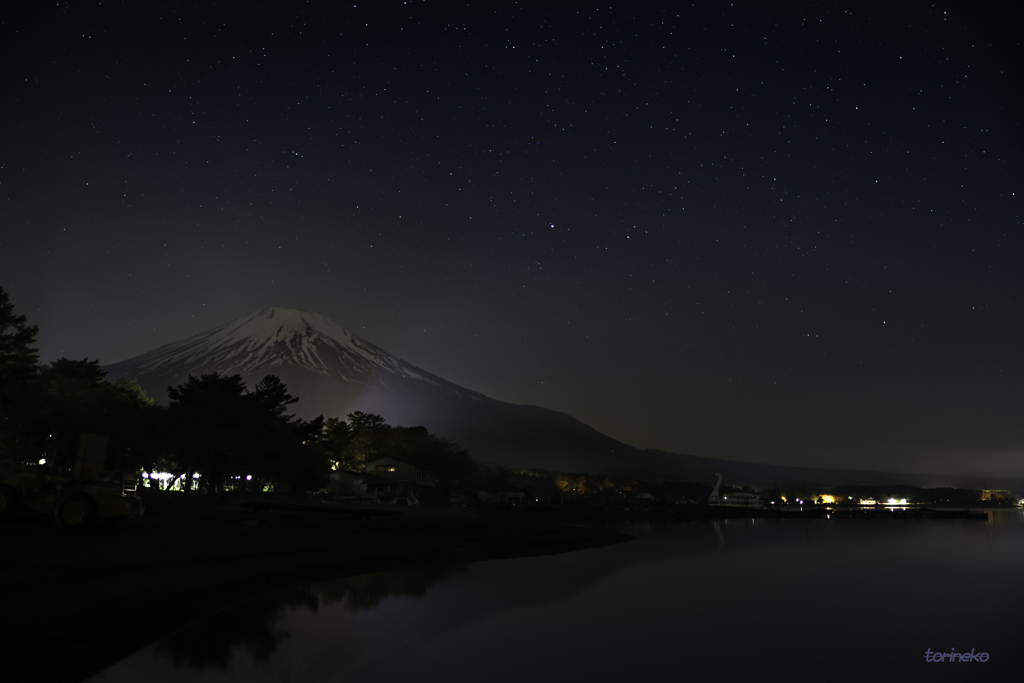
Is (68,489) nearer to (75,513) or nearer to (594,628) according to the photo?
(75,513)

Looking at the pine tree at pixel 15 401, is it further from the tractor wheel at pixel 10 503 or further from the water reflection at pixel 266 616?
the water reflection at pixel 266 616

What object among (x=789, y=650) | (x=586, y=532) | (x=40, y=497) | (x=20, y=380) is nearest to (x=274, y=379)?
(x=20, y=380)

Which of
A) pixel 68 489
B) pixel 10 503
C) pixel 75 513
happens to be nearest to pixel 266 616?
pixel 75 513

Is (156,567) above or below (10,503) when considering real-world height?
below

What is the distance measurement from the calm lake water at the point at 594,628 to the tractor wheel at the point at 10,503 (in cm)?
1108

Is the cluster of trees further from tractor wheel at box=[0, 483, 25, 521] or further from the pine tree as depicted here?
tractor wheel at box=[0, 483, 25, 521]

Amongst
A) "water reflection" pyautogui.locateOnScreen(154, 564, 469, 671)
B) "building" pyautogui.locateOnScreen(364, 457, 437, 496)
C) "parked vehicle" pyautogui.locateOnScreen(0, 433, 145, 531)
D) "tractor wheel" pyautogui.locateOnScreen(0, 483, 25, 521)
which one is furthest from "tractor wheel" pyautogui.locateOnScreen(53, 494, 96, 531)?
"building" pyautogui.locateOnScreen(364, 457, 437, 496)

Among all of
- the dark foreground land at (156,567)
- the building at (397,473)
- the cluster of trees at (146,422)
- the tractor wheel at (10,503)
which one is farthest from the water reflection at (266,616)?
the building at (397,473)

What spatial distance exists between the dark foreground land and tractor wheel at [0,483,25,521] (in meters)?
0.43

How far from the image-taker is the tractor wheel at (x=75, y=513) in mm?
24641

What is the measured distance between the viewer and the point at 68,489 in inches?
996

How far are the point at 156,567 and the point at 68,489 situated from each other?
766 cm

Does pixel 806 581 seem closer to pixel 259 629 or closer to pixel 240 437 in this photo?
pixel 259 629

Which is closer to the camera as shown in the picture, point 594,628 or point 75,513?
point 594,628
